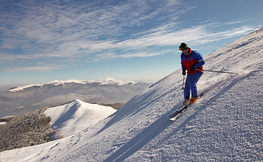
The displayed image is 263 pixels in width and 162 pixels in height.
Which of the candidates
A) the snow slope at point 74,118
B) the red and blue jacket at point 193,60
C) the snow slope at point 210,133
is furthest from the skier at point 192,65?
the snow slope at point 74,118

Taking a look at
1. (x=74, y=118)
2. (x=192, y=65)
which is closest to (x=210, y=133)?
(x=192, y=65)

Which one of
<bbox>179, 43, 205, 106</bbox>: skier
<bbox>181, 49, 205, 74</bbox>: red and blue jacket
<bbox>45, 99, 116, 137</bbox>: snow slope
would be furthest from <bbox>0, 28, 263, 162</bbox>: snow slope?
<bbox>45, 99, 116, 137</bbox>: snow slope

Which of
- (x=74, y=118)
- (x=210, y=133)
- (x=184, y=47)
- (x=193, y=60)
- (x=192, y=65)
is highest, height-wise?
(x=184, y=47)

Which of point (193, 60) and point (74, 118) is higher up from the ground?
point (193, 60)

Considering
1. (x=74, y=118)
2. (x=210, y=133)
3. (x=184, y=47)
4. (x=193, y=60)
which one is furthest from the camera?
(x=74, y=118)

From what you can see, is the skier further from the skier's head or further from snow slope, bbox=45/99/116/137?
snow slope, bbox=45/99/116/137

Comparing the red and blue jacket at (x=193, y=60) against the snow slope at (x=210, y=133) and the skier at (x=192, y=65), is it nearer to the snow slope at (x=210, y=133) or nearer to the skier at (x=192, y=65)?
the skier at (x=192, y=65)

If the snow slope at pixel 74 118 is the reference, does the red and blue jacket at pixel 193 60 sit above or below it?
above

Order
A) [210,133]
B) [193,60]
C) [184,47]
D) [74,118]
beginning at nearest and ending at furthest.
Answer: [210,133]
[184,47]
[193,60]
[74,118]

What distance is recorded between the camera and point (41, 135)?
747 inches

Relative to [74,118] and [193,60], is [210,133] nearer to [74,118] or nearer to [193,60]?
[193,60]

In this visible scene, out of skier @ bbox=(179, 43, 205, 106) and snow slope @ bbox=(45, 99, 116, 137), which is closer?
skier @ bbox=(179, 43, 205, 106)

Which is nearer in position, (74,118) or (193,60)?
(193,60)

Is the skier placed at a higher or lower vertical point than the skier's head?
lower
